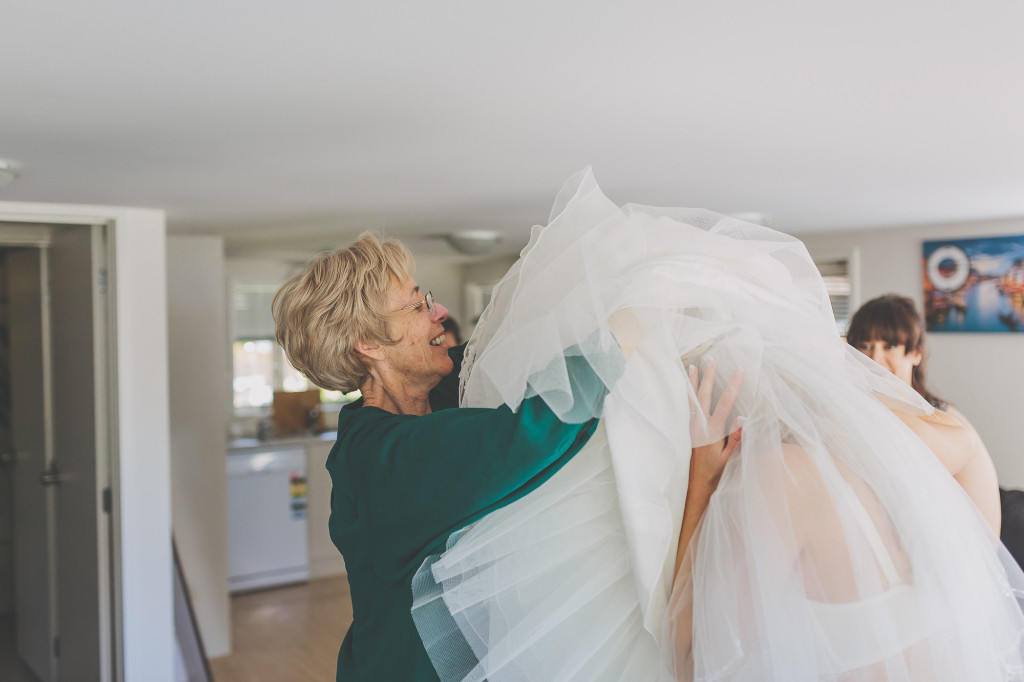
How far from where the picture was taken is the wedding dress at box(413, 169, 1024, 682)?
1171 millimetres

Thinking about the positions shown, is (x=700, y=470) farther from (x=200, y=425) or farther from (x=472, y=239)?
(x=200, y=425)

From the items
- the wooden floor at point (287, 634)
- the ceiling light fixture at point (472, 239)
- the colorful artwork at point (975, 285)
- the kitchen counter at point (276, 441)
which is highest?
the ceiling light fixture at point (472, 239)

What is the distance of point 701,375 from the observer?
1.28m

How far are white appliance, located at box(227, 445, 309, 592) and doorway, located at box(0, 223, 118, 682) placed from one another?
53.4 inches

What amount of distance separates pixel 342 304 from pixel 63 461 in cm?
325

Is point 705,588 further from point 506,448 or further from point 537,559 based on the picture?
point 506,448

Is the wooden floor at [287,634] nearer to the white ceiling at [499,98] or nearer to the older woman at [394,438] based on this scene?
the white ceiling at [499,98]

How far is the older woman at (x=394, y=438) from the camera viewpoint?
113 cm

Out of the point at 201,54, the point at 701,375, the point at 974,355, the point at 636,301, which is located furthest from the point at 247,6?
the point at 974,355

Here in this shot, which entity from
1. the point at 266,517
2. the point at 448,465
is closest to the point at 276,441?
the point at 266,517

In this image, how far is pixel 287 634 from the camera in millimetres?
4984

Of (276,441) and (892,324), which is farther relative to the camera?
(276,441)

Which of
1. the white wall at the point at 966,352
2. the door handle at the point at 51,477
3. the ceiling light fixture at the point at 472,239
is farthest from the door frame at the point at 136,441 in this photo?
the white wall at the point at 966,352

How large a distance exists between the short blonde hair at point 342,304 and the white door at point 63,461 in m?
2.51
